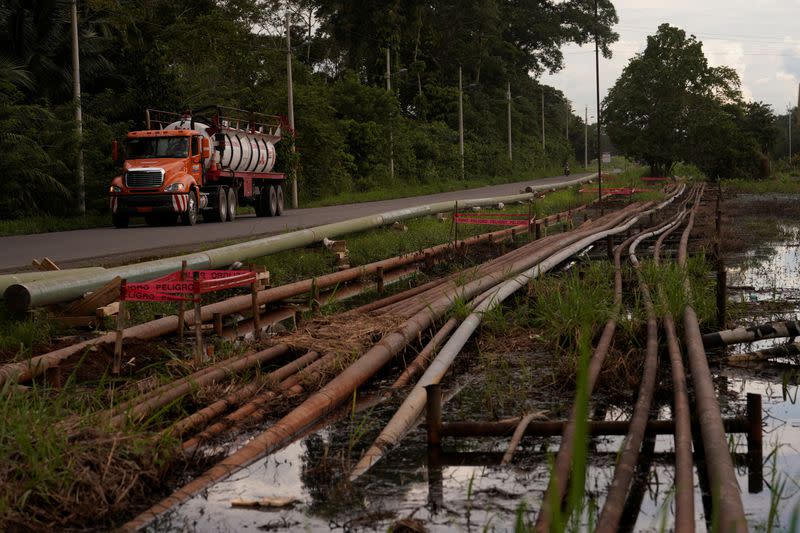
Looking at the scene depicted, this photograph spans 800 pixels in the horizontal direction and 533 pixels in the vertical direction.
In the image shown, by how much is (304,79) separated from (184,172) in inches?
1003

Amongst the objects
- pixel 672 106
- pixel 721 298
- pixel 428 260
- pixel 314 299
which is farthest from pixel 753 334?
pixel 672 106

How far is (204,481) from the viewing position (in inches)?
197

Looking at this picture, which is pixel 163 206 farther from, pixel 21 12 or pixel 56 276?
pixel 56 276

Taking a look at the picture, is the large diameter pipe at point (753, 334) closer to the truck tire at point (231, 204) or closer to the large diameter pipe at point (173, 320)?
the large diameter pipe at point (173, 320)

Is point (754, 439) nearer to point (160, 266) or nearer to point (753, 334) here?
point (753, 334)

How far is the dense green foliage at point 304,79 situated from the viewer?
83.4 feet

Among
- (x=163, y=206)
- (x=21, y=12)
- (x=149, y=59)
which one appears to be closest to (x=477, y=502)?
(x=163, y=206)

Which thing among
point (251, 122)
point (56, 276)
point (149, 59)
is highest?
point (149, 59)

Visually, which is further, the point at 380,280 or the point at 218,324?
the point at 380,280

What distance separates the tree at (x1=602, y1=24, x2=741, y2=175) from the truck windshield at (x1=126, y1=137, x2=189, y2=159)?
5054 cm

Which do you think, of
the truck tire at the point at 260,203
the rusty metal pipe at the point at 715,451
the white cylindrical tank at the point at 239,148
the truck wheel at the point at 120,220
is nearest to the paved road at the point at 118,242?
the truck wheel at the point at 120,220

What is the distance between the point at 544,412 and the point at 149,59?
26.2 m

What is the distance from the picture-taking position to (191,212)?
2408 cm

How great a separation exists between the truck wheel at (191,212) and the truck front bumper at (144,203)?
0.47m
